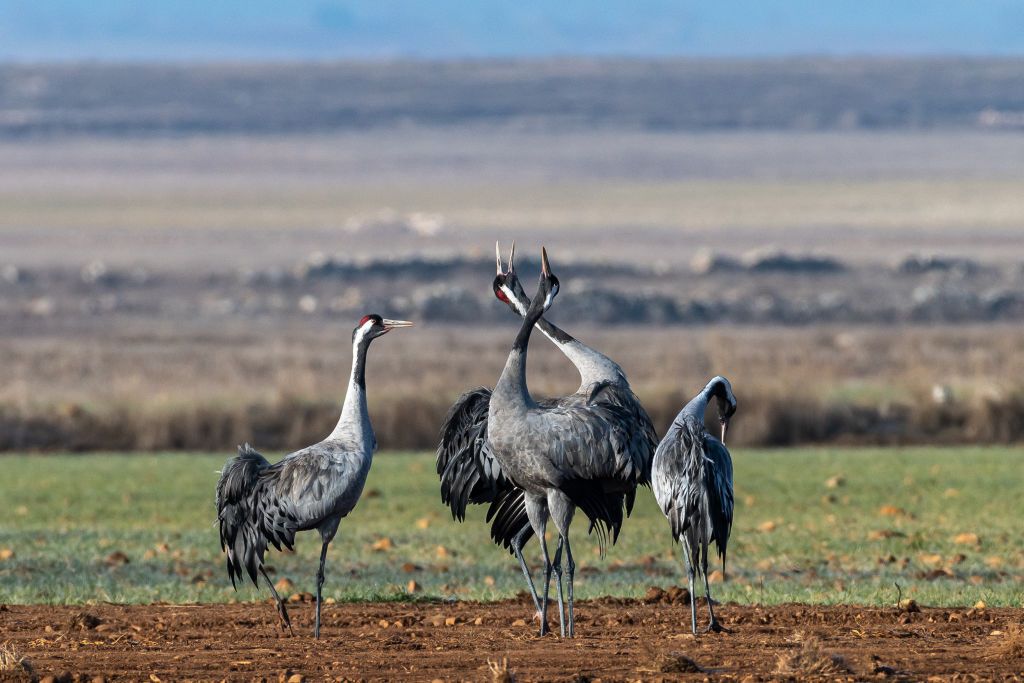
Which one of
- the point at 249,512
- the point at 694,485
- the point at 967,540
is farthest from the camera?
the point at 967,540

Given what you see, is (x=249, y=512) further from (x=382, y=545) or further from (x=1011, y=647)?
(x=382, y=545)

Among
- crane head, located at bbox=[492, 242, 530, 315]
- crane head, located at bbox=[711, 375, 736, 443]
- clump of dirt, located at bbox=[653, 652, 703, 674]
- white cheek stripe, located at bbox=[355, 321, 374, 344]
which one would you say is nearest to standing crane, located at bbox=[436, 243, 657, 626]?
crane head, located at bbox=[492, 242, 530, 315]

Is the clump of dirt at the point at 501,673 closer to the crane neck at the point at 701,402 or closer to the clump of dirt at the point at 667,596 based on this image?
the crane neck at the point at 701,402

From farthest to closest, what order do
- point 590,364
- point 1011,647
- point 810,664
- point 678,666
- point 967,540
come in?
point 967,540, point 590,364, point 1011,647, point 678,666, point 810,664

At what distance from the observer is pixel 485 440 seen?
38.9 ft

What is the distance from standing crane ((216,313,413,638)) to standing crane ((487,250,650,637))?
0.83 metres

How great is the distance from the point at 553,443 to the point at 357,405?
128 cm

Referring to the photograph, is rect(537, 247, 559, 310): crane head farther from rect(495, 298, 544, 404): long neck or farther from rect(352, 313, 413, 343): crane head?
rect(352, 313, 413, 343): crane head

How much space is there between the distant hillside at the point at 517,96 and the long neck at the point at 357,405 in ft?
375

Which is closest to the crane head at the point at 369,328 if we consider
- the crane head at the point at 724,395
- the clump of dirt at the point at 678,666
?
the crane head at the point at 724,395

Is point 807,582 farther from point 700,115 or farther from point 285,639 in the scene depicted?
point 700,115

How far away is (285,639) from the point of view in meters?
11.1

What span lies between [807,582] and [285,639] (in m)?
5.14

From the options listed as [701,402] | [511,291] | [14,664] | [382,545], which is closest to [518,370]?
[701,402]
